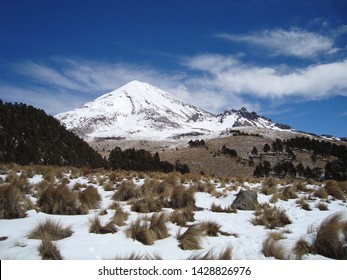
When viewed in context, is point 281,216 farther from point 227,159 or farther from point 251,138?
point 251,138

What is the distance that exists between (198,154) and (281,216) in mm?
30147

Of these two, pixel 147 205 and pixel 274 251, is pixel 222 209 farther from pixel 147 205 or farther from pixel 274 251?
pixel 274 251

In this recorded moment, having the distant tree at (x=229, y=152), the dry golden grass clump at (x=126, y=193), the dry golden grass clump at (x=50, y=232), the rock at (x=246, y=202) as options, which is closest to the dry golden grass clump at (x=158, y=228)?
the dry golden grass clump at (x=50, y=232)

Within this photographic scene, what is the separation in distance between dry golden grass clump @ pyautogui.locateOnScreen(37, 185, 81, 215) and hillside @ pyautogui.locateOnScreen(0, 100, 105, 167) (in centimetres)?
1190

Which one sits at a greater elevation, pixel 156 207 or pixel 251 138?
pixel 251 138

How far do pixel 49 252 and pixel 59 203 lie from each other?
3.06 meters

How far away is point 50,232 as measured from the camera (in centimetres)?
563

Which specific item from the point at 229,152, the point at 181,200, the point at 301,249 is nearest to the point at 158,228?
the point at 301,249

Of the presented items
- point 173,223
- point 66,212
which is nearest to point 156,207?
point 173,223

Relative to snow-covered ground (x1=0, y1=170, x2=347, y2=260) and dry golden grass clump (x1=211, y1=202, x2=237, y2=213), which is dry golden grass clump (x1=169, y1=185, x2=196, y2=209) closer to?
dry golden grass clump (x1=211, y1=202, x2=237, y2=213)

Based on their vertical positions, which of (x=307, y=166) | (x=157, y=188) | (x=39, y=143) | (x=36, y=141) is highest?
(x=36, y=141)

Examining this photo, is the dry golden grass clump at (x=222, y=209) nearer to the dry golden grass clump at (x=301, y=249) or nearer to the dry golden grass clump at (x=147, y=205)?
the dry golden grass clump at (x=147, y=205)

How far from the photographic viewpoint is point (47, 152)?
20.6m
